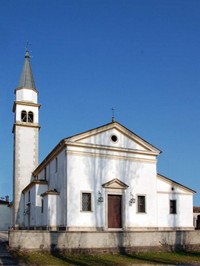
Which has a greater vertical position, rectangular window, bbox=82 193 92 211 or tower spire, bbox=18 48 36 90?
tower spire, bbox=18 48 36 90

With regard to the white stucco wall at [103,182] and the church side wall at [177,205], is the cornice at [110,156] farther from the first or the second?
the church side wall at [177,205]

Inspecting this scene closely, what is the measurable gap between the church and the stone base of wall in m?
6.29

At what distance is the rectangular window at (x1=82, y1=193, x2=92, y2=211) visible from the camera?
1092 inches

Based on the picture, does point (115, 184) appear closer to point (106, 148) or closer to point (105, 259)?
point (106, 148)

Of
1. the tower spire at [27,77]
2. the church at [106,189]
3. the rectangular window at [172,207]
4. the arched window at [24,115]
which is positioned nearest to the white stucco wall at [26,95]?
the tower spire at [27,77]

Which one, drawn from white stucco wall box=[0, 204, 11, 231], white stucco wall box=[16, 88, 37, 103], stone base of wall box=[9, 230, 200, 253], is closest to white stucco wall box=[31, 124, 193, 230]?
stone base of wall box=[9, 230, 200, 253]

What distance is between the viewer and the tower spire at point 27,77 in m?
41.9

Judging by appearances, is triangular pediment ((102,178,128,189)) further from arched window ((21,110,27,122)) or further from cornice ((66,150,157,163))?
arched window ((21,110,27,122))

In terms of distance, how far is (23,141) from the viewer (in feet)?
130

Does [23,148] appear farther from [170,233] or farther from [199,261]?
[199,261]

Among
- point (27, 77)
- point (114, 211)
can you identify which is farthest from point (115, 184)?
point (27, 77)

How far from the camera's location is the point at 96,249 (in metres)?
20.5

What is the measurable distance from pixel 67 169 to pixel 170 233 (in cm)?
879

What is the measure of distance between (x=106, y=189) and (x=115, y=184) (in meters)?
0.84
